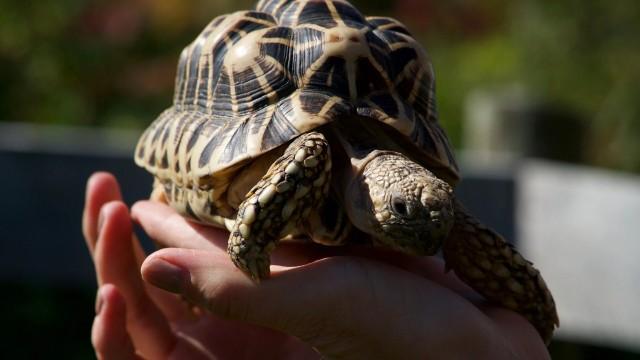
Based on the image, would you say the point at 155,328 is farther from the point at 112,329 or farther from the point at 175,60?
the point at 175,60

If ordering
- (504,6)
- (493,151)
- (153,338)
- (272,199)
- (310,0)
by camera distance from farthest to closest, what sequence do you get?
1. (504,6)
2. (493,151)
3. (153,338)
4. (310,0)
5. (272,199)

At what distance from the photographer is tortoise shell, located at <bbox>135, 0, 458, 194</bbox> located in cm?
136

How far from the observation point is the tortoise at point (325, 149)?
4.12 ft

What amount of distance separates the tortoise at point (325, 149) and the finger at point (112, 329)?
8.1 inches

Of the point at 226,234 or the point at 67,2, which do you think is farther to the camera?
the point at 67,2

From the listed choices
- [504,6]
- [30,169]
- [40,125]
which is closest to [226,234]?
[30,169]

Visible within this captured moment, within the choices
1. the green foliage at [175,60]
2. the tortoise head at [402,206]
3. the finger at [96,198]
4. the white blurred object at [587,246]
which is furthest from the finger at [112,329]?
the green foliage at [175,60]

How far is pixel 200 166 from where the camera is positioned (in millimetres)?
1420

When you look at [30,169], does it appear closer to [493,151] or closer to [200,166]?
[493,151]

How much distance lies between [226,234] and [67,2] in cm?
443

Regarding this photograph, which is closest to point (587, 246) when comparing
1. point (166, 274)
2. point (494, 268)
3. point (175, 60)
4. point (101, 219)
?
point (494, 268)

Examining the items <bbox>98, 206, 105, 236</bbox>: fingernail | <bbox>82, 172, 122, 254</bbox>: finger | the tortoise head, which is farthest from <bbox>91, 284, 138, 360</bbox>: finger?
the tortoise head

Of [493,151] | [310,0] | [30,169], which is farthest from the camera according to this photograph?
[493,151]

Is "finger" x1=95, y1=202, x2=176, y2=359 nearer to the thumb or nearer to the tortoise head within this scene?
the thumb
